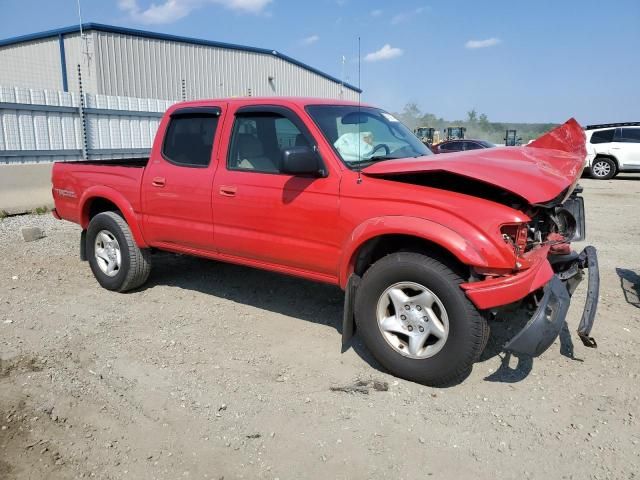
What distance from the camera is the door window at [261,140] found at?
13.6 ft

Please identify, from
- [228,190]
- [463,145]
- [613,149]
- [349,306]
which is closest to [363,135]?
[228,190]

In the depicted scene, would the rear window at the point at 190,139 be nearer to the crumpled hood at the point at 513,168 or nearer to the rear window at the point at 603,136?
the crumpled hood at the point at 513,168

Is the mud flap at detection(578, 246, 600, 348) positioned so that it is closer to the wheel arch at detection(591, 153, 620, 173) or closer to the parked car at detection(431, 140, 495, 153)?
the parked car at detection(431, 140, 495, 153)

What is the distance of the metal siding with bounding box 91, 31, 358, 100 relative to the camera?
18902 mm

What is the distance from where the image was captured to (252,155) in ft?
14.2

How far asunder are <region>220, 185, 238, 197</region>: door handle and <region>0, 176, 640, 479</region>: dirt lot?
113 cm

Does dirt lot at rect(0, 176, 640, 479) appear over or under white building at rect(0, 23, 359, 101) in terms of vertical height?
under

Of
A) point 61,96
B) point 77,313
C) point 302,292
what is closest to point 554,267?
point 302,292

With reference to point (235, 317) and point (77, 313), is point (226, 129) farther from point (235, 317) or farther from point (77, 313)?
point (77, 313)

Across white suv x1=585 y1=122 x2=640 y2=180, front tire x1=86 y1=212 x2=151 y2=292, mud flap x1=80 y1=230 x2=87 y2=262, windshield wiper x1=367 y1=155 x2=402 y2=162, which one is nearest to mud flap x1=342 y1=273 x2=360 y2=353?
windshield wiper x1=367 y1=155 x2=402 y2=162

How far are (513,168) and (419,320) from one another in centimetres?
115

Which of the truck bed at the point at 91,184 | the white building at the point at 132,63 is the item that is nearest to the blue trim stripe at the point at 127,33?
the white building at the point at 132,63

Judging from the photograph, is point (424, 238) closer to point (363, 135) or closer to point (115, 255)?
point (363, 135)

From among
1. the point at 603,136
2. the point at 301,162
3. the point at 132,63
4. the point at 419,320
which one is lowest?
the point at 419,320
